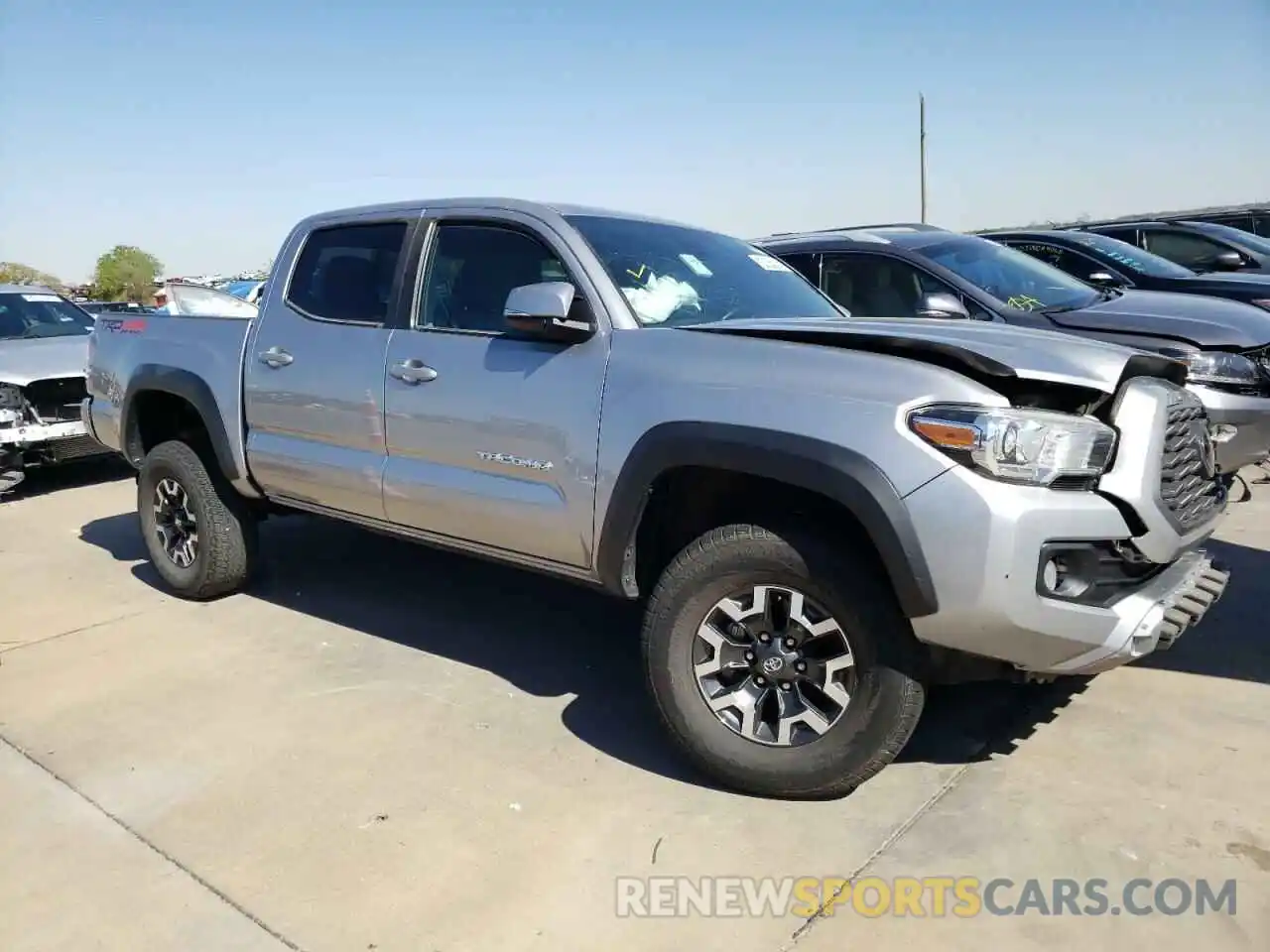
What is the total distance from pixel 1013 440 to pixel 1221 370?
11.2ft

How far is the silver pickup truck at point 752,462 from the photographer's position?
2668 millimetres

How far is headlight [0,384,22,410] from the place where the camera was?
25.2 feet

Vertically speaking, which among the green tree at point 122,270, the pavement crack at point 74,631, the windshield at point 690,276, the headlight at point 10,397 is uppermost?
the green tree at point 122,270

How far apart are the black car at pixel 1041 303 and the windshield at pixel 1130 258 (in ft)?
3.64

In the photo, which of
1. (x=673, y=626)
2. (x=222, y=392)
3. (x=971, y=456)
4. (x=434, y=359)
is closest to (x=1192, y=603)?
(x=971, y=456)

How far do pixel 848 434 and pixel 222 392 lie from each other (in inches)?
128

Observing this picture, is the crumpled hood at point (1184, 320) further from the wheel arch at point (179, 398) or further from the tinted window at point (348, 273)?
the wheel arch at point (179, 398)

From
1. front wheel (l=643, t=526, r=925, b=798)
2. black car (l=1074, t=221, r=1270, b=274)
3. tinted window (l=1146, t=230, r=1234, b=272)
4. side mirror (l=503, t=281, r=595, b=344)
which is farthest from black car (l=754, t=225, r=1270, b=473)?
tinted window (l=1146, t=230, r=1234, b=272)

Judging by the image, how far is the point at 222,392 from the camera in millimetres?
4770

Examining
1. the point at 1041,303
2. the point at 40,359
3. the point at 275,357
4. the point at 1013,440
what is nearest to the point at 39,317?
the point at 40,359

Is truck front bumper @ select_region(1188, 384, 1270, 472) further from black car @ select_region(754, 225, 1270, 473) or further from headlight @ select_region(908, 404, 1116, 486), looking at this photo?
headlight @ select_region(908, 404, 1116, 486)

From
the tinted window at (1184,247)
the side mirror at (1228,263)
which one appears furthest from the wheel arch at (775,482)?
the tinted window at (1184,247)

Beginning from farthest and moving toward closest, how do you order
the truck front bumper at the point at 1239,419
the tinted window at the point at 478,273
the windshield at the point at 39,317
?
the windshield at the point at 39,317 → the truck front bumper at the point at 1239,419 → the tinted window at the point at 478,273

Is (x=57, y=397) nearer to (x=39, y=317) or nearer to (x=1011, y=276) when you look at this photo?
(x=39, y=317)
